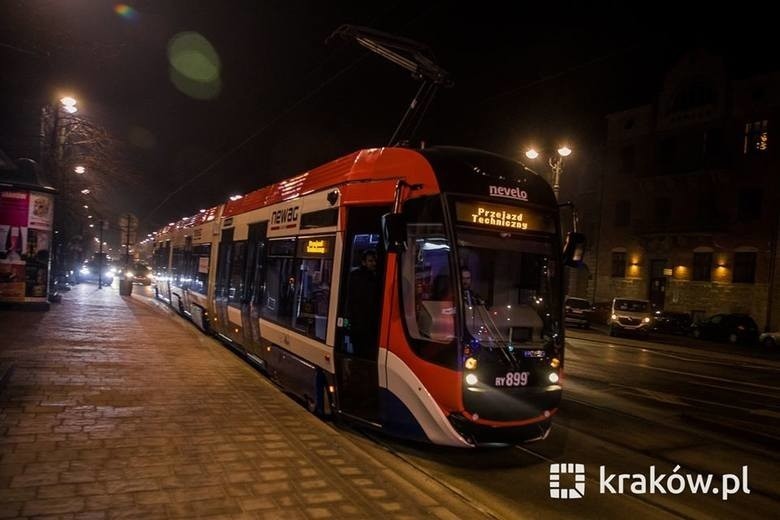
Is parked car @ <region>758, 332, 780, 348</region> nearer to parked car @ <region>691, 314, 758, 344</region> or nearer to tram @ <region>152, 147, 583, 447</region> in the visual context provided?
parked car @ <region>691, 314, 758, 344</region>

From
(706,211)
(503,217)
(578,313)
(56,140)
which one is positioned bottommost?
(578,313)

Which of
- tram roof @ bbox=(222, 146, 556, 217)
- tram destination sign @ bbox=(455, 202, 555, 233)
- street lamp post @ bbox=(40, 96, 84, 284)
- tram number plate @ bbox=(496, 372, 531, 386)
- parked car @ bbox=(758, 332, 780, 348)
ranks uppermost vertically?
street lamp post @ bbox=(40, 96, 84, 284)

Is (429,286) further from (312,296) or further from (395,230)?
(312,296)

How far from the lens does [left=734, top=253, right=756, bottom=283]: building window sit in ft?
105

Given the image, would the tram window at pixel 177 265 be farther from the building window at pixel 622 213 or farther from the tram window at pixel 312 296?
the building window at pixel 622 213

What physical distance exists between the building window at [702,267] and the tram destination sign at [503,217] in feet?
107

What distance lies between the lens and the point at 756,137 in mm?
32188

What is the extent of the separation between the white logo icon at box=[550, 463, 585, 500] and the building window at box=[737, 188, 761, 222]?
32.0 meters

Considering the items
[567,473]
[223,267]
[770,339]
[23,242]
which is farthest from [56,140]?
[770,339]

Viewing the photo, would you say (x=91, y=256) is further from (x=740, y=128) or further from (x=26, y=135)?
(x=740, y=128)

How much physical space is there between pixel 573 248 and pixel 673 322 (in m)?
29.8

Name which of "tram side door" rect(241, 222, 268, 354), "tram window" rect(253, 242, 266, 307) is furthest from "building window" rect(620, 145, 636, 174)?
"tram window" rect(253, 242, 266, 307)

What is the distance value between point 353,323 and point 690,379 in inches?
441


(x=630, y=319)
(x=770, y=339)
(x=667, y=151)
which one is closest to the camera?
(x=630, y=319)
